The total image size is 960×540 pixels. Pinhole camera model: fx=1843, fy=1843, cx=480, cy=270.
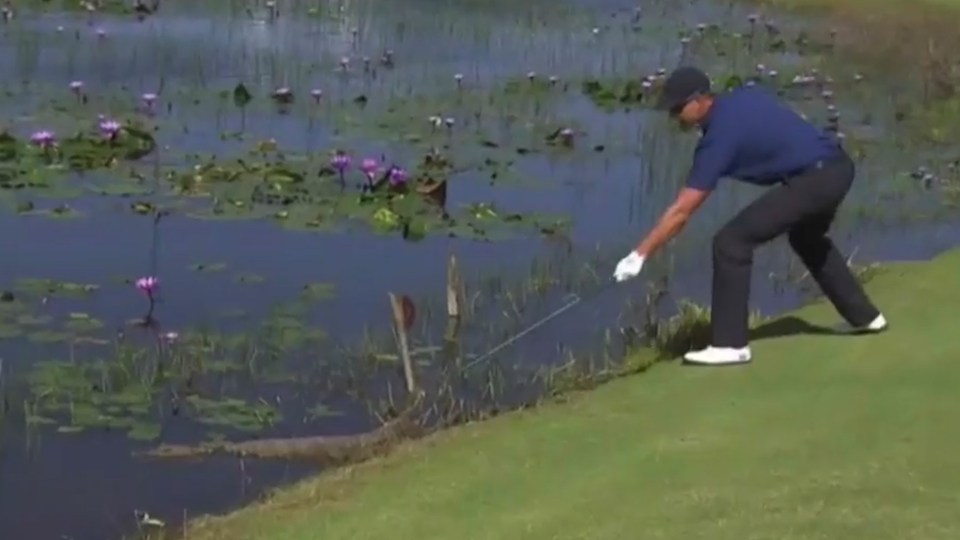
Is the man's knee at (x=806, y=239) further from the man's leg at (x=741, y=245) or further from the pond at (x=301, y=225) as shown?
the pond at (x=301, y=225)

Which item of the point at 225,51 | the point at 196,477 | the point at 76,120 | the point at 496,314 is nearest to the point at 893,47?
the point at 225,51

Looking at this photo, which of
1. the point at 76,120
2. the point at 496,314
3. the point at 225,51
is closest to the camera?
the point at 496,314

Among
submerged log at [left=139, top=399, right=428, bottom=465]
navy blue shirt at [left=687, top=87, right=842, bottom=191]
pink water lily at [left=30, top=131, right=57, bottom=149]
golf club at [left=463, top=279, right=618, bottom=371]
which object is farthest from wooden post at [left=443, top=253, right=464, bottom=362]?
pink water lily at [left=30, top=131, right=57, bottom=149]

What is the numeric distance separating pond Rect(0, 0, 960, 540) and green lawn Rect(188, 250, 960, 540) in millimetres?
623

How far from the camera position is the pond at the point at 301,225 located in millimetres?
8289

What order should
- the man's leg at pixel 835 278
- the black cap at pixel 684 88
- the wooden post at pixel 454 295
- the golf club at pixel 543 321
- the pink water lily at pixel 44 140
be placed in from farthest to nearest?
1. the pink water lily at pixel 44 140
2. the wooden post at pixel 454 295
3. the golf club at pixel 543 321
4. the man's leg at pixel 835 278
5. the black cap at pixel 684 88

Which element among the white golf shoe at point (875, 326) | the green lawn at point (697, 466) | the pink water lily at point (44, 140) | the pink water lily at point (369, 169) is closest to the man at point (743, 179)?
the green lawn at point (697, 466)

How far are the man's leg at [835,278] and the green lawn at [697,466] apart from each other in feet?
0.54

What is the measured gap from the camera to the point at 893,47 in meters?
22.9

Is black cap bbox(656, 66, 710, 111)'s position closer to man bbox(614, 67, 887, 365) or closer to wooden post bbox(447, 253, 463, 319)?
man bbox(614, 67, 887, 365)

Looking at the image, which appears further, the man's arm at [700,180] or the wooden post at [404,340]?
the wooden post at [404,340]

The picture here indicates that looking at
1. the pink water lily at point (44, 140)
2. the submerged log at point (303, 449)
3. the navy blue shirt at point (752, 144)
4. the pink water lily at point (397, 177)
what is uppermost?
the navy blue shirt at point (752, 144)

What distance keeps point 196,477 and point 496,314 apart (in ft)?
9.70

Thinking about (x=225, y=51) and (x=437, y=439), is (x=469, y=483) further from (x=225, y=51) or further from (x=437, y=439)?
(x=225, y=51)
